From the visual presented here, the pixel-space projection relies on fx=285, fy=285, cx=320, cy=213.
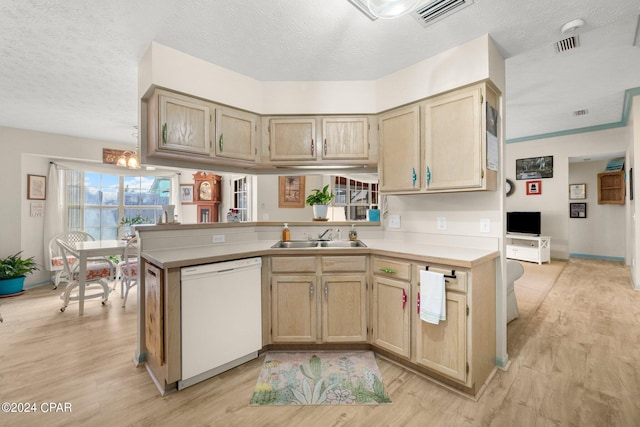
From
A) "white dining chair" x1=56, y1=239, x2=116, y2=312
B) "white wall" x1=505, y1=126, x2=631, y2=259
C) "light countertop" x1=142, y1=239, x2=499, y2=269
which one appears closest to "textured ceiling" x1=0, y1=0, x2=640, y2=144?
"light countertop" x1=142, y1=239, x2=499, y2=269

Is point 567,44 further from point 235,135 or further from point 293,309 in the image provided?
point 293,309

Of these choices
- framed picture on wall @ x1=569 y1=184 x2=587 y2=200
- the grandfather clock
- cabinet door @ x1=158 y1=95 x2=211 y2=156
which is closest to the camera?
cabinet door @ x1=158 y1=95 x2=211 y2=156

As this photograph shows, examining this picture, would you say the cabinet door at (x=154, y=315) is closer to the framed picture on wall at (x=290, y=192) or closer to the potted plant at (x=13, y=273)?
the framed picture on wall at (x=290, y=192)

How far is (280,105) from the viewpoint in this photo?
284cm

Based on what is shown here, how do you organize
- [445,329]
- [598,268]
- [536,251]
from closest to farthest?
1. [445,329]
2. [598,268]
3. [536,251]

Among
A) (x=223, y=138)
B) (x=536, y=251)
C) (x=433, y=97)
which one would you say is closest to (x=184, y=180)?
(x=223, y=138)

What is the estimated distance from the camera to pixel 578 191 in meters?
6.84

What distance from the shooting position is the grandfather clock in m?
6.15

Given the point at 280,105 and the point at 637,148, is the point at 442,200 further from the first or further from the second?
the point at 637,148

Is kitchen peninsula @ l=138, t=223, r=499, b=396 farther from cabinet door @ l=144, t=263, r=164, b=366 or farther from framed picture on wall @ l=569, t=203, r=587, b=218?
framed picture on wall @ l=569, t=203, r=587, b=218

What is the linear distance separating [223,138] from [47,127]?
150 inches

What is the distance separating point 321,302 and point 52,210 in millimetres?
5181

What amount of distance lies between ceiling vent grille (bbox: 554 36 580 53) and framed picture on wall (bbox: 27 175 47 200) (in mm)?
7072

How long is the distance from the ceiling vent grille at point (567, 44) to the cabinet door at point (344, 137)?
1.70 meters
